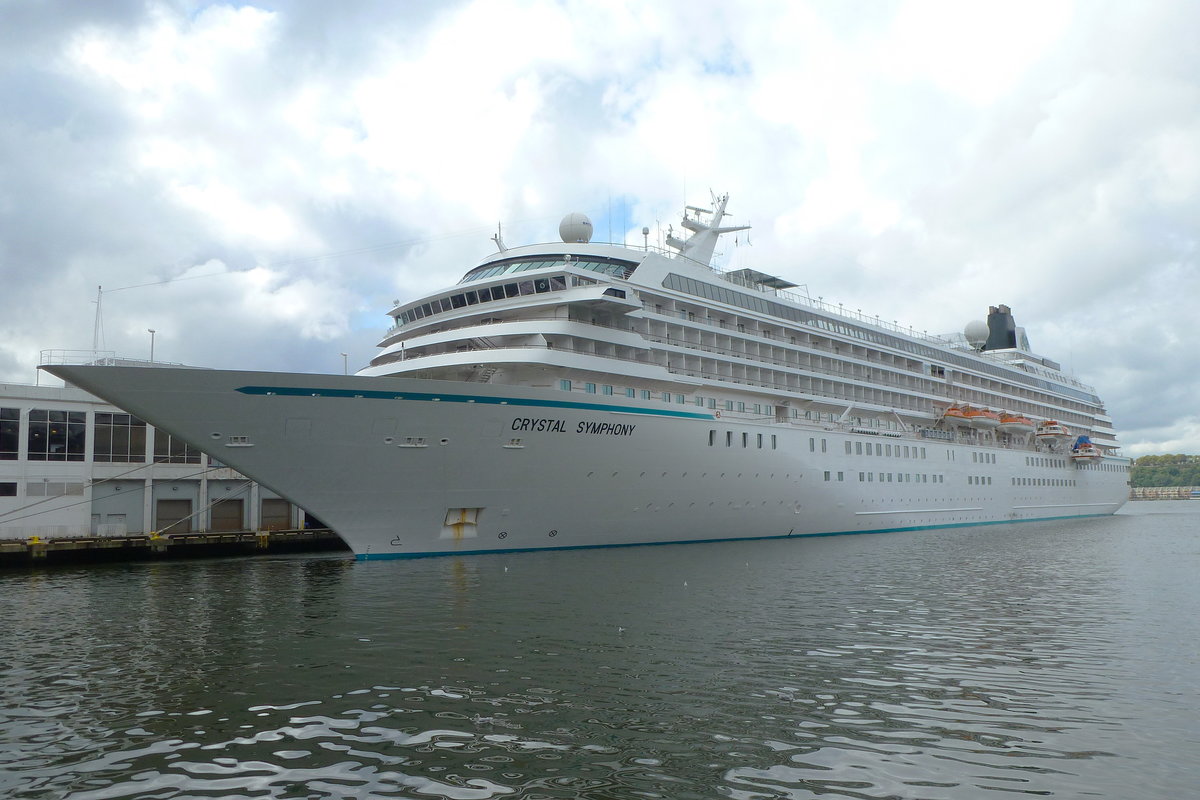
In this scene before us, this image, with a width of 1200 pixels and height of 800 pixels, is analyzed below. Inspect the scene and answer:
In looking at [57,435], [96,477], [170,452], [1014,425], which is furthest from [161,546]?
[1014,425]

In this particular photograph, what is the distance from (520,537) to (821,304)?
23.5m

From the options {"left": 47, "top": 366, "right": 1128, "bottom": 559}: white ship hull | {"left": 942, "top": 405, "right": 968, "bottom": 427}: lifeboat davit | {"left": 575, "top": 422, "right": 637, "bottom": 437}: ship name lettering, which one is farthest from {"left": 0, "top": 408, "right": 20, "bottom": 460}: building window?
{"left": 942, "top": 405, "right": 968, "bottom": 427}: lifeboat davit

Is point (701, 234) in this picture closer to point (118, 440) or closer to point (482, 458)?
point (482, 458)

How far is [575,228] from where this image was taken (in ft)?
109

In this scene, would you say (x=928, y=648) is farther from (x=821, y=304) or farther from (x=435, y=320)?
(x=821, y=304)

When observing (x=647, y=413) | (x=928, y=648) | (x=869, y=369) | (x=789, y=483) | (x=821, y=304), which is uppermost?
(x=821, y=304)

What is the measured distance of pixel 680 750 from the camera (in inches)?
314

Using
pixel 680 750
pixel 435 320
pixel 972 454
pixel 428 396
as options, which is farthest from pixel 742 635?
pixel 972 454

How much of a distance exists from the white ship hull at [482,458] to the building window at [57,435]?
15.4 m

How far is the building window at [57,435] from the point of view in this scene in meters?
32.8

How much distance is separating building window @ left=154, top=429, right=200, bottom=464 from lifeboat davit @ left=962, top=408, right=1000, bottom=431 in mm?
43145

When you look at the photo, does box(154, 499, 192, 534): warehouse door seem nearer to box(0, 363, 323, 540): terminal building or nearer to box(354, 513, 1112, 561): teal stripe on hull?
box(0, 363, 323, 540): terminal building

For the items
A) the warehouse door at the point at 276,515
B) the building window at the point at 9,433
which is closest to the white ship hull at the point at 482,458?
the building window at the point at 9,433

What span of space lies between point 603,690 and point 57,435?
32.7m
